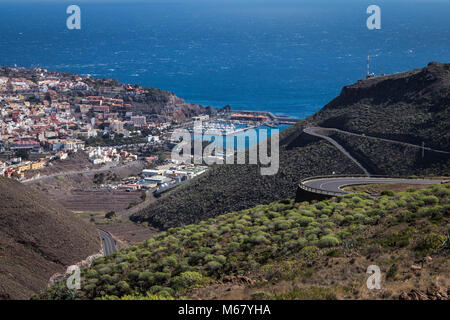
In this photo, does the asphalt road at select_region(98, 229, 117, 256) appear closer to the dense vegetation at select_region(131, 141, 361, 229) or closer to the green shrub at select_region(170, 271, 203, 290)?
the dense vegetation at select_region(131, 141, 361, 229)

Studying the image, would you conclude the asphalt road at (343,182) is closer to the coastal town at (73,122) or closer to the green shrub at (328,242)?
the green shrub at (328,242)

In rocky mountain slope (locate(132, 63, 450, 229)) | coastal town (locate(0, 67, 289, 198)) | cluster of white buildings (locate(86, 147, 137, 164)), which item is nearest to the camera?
rocky mountain slope (locate(132, 63, 450, 229))

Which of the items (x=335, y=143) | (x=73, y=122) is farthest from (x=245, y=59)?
(x=335, y=143)

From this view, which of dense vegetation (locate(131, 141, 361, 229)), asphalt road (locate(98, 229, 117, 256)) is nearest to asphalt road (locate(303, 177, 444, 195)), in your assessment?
dense vegetation (locate(131, 141, 361, 229))

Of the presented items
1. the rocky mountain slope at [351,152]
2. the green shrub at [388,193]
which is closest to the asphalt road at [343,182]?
the green shrub at [388,193]

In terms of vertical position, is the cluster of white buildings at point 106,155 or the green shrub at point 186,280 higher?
the green shrub at point 186,280

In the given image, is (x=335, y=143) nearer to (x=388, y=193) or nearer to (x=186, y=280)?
(x=388, y=193)
